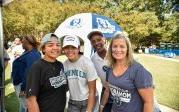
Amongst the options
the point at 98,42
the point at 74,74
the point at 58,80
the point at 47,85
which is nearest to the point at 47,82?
the point at 47,85

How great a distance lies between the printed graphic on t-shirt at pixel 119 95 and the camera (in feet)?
12.3

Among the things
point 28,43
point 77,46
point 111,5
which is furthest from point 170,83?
point 111,5

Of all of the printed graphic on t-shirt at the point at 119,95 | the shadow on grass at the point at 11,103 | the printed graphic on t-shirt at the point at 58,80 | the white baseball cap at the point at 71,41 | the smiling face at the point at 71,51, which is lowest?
the shadow on grass at the point at 11,103

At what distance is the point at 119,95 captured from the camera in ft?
12.6

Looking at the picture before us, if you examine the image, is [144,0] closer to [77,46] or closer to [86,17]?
[86,17]

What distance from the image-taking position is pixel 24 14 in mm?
49812

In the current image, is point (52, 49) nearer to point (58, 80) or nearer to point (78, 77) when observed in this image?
point (58, 80)

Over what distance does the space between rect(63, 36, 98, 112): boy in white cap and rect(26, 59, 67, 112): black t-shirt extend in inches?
13.1

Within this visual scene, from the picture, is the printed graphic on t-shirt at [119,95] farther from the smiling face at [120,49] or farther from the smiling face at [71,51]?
the smiling face at [71,51]

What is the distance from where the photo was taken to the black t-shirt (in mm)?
3797

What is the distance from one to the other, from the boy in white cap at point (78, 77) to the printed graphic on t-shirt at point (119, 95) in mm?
531

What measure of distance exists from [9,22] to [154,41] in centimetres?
1993

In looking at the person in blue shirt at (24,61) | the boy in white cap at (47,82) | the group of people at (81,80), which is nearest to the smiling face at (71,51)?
the group of people at (81,80)

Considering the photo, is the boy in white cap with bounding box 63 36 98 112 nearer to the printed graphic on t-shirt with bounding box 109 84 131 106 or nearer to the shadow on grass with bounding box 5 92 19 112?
the printed graphic on t-shirt with bounding box 109 84 131 106
